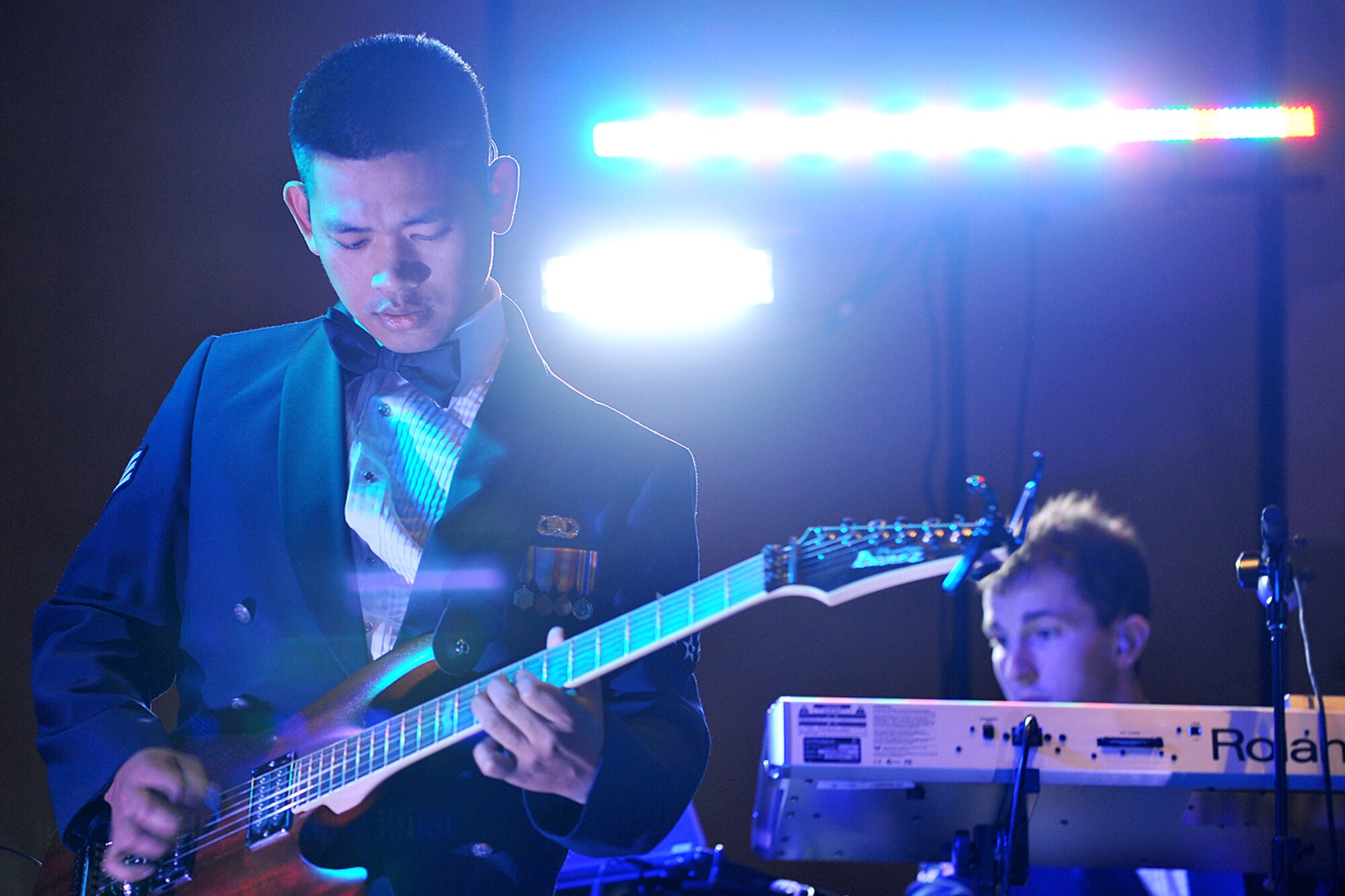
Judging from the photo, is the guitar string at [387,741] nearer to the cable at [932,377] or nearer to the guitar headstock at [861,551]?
the guitar headstock at [861,551]

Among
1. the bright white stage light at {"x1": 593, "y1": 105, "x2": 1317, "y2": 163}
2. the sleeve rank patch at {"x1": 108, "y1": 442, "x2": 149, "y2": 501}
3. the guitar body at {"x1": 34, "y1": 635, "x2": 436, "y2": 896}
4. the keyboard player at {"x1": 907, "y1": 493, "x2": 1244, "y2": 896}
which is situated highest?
the bright white stage light at {"x1": 593, "y1": 105, "x2": 1317, "y2": 163}

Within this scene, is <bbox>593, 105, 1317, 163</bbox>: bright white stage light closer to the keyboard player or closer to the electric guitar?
the keyboard player

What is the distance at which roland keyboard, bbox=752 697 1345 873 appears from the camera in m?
1.82

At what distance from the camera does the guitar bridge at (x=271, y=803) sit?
6.11ft

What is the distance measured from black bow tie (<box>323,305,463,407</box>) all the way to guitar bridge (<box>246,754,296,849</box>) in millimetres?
748

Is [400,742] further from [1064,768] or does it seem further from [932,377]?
[932,377]

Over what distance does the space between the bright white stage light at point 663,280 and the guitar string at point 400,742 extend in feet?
3.10

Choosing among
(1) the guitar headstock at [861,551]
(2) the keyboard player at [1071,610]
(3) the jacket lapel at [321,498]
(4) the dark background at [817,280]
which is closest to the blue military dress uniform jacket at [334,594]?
(3) the jacket lapel at [321,498]

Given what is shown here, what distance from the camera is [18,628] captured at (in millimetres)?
2549

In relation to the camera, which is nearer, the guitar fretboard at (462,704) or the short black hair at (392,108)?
the guitar fretboard at (462,704)

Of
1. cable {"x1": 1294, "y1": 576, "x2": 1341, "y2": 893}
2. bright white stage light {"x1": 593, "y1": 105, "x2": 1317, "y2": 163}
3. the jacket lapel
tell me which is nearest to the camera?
cable {"x1": 1294, "y1": 576, "x2": 1341, "y2": 893}

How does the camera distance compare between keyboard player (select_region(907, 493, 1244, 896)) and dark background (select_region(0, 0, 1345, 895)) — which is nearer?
keyboard player (select_region(907, 493, 1244, 896))

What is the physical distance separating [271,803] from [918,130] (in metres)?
2.06

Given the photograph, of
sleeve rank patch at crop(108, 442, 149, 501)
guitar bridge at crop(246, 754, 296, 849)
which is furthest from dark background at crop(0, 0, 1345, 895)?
guitar bridge at crop(246, 754, 296, 849)
